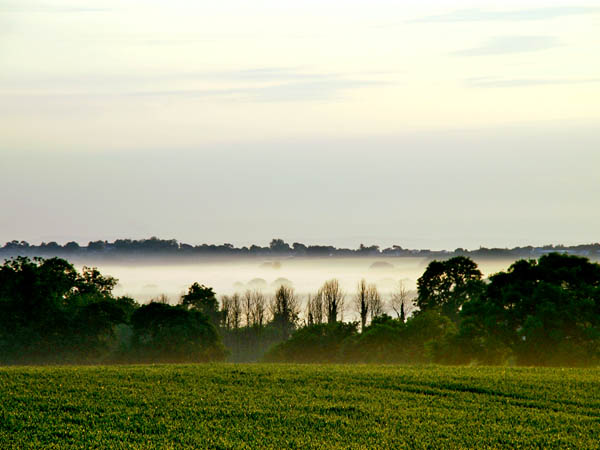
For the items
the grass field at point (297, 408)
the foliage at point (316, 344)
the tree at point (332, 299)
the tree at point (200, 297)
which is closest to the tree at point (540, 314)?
the grass field at point (297, 408)

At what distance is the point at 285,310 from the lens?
91.3m

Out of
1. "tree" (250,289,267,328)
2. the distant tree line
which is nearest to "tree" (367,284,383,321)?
"tree" (250,289,267,328)

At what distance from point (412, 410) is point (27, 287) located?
42.5m

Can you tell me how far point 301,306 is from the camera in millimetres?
91812

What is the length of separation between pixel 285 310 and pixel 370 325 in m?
27.1

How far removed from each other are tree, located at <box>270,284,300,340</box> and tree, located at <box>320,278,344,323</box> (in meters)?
3.83

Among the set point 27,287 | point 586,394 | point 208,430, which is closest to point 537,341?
point 586,394

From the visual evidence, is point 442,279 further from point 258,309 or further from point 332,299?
point 258,309

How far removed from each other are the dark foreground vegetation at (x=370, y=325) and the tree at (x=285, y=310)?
7.31m

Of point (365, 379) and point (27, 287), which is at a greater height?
point (27, 287)

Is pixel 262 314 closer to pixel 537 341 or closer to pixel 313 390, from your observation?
pixel 537 341

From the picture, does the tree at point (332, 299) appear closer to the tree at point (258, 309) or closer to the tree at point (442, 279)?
the tree at point (258, 309)

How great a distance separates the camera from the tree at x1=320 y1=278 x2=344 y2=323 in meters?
88.1

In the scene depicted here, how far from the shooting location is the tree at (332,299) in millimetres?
88125
